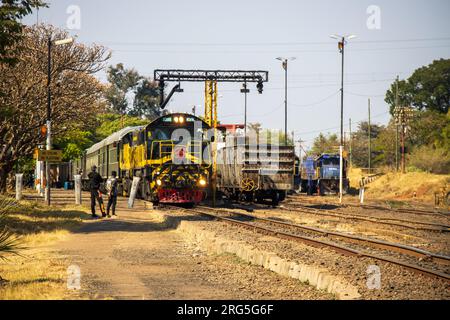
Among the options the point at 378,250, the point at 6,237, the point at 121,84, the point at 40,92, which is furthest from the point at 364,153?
the point at 6,237

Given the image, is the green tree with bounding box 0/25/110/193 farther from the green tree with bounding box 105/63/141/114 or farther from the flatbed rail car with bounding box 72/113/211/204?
the green tree with bounding box 105/63/141/114

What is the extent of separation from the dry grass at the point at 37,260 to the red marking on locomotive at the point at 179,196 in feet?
11.6

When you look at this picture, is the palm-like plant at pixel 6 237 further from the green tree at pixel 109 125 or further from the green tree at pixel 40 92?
the green tree at pixel 109 125

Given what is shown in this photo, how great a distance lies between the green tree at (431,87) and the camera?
9406 cm

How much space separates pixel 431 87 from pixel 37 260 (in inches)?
3514

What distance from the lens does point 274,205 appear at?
34.3 metres

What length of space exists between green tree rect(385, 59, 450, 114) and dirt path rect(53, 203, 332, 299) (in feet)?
270

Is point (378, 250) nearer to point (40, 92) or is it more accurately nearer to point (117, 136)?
point (117, 136)

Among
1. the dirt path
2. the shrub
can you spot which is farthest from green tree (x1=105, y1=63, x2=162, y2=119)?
the dirt path

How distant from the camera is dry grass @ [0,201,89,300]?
388 inches

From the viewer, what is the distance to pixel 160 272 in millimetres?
12336

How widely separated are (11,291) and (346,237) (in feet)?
31.4
